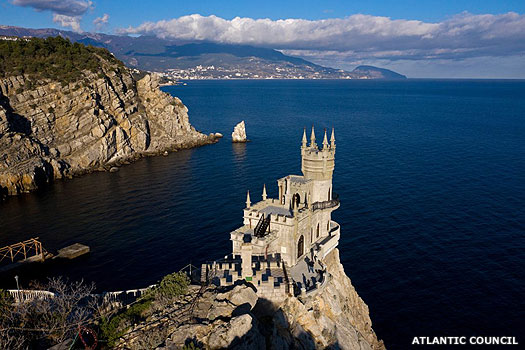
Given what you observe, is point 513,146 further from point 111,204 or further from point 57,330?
point 57,330

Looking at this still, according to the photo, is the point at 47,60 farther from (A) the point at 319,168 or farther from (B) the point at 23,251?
(A) the point at 319,168

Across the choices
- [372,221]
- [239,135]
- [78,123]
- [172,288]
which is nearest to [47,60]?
[78,123]

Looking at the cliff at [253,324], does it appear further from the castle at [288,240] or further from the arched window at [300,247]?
the arched window at [300,247]

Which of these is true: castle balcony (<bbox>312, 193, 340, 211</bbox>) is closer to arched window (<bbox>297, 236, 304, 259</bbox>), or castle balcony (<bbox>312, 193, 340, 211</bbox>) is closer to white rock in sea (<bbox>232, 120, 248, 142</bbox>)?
arched window (<bbox>297, 236, 304, 259</bbox>)

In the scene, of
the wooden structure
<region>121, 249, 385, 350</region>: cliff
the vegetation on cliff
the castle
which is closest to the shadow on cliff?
the vegetation on cliff

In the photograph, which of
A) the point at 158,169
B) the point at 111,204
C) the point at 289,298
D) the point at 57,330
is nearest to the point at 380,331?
the point at 289,298

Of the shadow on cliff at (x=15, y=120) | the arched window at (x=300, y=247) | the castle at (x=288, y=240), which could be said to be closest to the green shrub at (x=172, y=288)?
the castle at (x=288, y=240)
